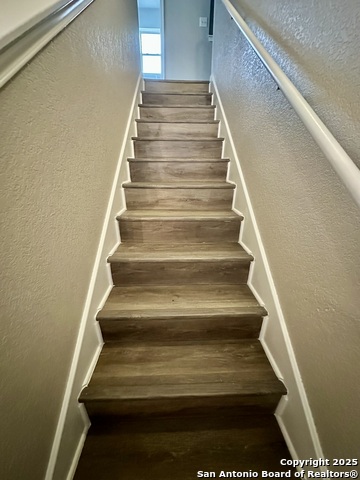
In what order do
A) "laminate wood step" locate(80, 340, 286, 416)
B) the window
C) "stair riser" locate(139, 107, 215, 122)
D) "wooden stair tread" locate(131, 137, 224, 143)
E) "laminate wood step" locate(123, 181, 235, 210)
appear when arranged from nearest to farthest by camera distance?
"laminate wood step" locate(80, 340, 286, 416), "laminate wood step" locate(123, 181, 235, 210), "wooden stair tread" locate(131, 137, 224, 143), "stair riser" locate(139, 107, 215, 122), the window

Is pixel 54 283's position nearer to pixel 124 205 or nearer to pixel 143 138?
pixel 124 205

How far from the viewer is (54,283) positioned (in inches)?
27.5

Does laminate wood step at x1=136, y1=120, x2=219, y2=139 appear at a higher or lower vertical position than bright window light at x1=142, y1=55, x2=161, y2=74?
lower

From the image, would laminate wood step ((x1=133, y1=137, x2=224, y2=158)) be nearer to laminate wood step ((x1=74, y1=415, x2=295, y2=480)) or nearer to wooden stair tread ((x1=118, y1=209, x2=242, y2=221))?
wooden stair tread ((x1=118, y1=209, x2=242, y2=221))

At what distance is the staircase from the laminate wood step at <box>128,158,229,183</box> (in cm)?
20

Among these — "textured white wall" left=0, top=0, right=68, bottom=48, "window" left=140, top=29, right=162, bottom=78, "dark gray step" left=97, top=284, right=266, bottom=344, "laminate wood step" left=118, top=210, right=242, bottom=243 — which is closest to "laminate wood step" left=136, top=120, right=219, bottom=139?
"laminate wood step" left=118, top=210, right=242, bottom=243

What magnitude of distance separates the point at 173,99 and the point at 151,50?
3.25 metres

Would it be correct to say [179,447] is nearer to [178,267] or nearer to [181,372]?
[181,372]

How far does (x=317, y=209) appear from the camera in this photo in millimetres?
697

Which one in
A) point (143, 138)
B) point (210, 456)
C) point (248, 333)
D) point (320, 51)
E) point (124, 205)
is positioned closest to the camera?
point (320, 51)

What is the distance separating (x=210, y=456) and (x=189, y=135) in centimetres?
205

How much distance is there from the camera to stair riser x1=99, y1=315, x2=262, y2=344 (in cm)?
102

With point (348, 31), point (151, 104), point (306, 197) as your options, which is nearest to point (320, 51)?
point (348, 31)

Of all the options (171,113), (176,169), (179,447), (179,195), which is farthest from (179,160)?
(179,447)
